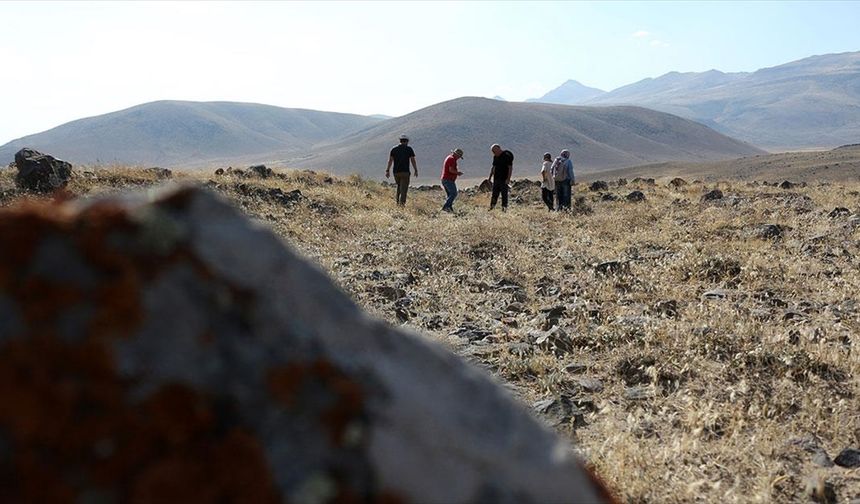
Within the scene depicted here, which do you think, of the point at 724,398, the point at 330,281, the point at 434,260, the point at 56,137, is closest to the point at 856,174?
the point at 434,260

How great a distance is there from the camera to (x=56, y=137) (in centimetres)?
17462

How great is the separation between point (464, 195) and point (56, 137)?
7364 inches

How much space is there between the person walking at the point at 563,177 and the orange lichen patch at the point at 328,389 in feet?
48.3

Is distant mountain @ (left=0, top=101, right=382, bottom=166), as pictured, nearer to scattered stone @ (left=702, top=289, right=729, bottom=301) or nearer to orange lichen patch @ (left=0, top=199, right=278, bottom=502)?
scattered stone @ (left=702, top=289, right=729, bottom=301)

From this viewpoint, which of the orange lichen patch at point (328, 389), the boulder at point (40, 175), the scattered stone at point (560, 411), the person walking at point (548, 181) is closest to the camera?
the orange lichen patch at point (328, 389)

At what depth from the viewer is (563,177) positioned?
15930 millimetres

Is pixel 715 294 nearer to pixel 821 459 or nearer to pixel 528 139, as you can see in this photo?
pixel 821 459

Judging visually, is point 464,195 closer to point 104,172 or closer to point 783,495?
point 104,172

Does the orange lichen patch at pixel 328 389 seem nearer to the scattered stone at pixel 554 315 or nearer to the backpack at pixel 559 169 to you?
the scattered stone at pixel 554 315

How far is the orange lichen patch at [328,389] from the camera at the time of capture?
1410 millimetres

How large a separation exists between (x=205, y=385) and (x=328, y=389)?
275 mm

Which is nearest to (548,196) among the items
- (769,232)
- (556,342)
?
(769,232)

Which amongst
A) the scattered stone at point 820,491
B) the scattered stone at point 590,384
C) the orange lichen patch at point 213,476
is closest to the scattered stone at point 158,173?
the scattered stone at point 590,384

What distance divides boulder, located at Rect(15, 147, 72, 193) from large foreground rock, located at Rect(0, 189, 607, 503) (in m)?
13.7
